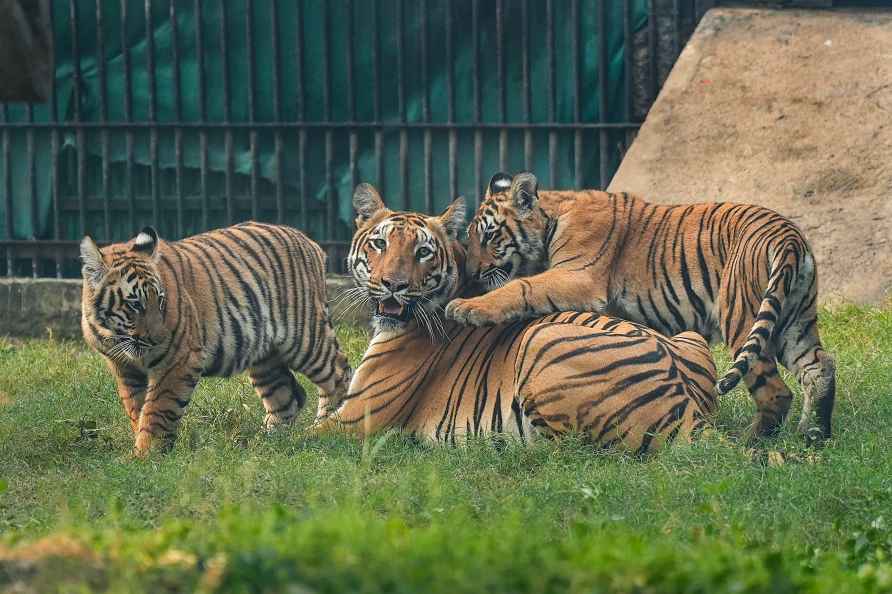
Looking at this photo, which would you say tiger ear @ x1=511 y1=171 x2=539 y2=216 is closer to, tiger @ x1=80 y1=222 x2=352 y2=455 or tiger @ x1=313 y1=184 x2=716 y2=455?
tiger @ x1=313 y1=184 x2=716 y2=455

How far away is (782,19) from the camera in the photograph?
33.2 ft

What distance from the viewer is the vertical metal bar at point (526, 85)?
976 centimetres

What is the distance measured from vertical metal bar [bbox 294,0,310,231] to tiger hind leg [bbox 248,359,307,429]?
2.96 meters

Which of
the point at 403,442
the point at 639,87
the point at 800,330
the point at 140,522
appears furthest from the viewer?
the point at 639,87

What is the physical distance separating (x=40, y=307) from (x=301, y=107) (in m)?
2.26

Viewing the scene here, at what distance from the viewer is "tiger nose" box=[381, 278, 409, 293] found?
21.3ft

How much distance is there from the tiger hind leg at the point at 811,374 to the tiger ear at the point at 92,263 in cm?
313

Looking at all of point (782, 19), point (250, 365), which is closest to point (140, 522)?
point (250, 365)

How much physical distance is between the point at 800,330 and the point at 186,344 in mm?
2827

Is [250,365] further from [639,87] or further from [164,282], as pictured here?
[639,87]

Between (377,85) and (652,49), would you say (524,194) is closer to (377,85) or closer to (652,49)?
(377,85)

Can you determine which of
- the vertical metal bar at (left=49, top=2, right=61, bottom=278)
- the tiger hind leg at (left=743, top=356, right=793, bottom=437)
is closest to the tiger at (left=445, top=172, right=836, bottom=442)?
the tiger hind leg at (left=743, top=356, right=793, bottom=437)

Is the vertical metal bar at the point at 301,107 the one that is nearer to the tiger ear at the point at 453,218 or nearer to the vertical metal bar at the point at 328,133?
the vertical metal bar at the point at 328,133

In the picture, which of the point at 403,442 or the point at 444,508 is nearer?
the point at 444,508
